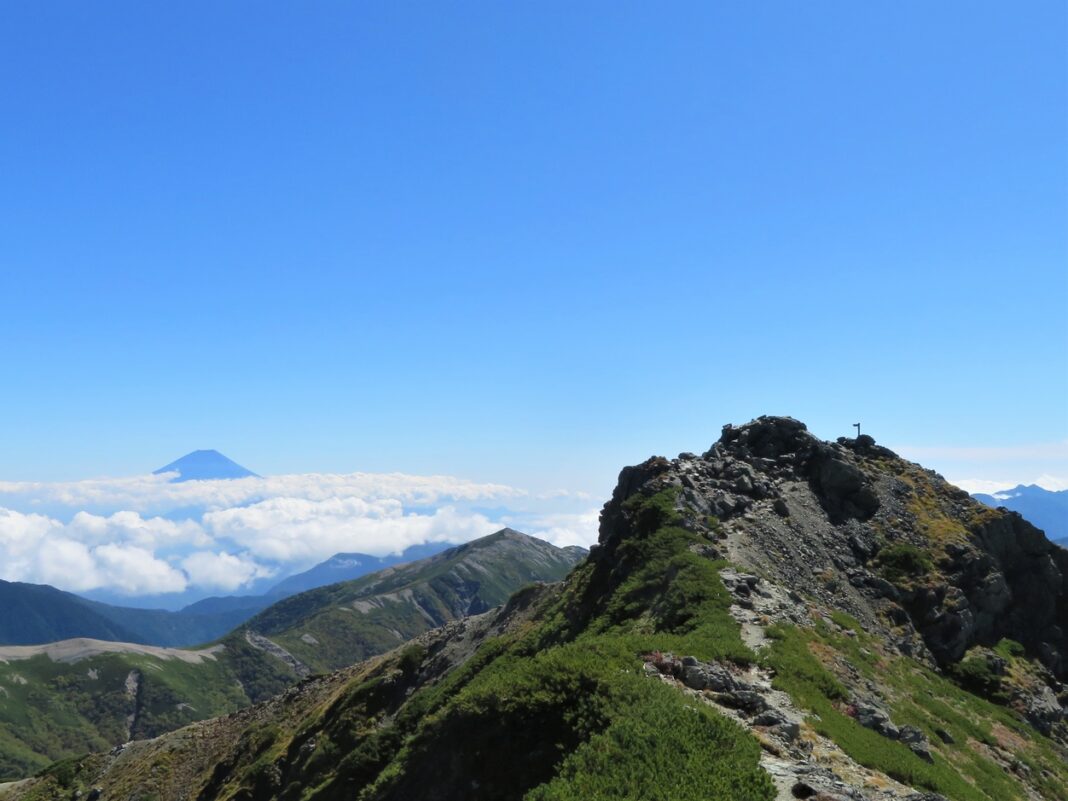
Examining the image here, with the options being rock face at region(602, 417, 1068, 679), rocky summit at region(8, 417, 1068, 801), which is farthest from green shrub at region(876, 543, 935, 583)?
rocky summit at region(8, 417, 1068, 801)

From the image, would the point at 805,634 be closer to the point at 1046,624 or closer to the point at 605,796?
the point at 605,796

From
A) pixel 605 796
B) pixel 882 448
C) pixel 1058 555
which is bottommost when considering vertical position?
pixel 605 796

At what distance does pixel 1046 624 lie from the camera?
187 ft

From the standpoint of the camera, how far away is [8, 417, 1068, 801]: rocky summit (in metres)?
19.9

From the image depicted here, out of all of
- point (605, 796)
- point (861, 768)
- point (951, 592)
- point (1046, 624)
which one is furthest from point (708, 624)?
point (1046, 624)

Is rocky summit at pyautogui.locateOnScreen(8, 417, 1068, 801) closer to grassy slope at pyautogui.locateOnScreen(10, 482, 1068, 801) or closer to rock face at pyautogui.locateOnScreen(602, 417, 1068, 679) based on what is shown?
grassy slope at pyautogui.locateOnScreen(10, 482, 1068, 801)

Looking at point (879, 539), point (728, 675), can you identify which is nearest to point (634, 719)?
point (728, 675)

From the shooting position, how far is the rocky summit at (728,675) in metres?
19.9

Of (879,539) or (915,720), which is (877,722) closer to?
(915,720)

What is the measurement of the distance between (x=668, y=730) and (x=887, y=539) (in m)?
48.8

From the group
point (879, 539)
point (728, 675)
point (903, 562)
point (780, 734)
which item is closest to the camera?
point (780, 734)

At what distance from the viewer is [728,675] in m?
24.9

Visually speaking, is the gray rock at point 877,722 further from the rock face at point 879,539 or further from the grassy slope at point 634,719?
the rock face at point 879,539

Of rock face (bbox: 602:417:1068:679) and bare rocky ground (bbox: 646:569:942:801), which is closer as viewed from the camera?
bare rocky ground (bbox: 646:569:942:801)
